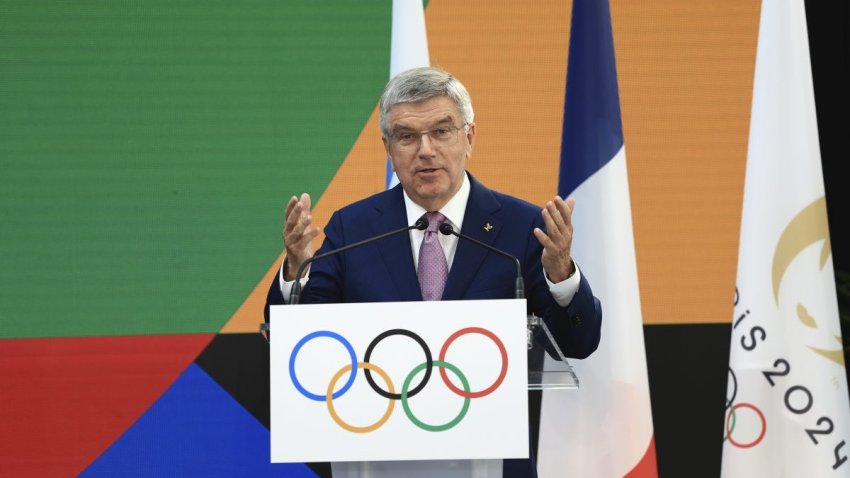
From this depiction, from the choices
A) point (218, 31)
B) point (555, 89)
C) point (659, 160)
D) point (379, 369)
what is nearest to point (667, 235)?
point (659, 160)

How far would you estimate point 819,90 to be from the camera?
13.2ft

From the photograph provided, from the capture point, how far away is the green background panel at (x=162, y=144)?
419cm

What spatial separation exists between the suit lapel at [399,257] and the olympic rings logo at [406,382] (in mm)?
524

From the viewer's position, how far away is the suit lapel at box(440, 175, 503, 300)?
2.28m

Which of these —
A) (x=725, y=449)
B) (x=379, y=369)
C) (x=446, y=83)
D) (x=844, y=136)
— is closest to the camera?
(x=379, y=369)

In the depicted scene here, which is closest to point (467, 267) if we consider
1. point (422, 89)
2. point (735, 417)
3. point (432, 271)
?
point (432, 271)

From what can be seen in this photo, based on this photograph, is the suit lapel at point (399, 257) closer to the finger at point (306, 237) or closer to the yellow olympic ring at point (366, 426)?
the finger at point (306, 237)

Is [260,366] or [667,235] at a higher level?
[667,235]

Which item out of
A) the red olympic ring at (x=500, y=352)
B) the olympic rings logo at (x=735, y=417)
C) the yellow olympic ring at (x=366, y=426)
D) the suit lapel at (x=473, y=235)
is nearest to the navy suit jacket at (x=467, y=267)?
the suit lapel at (x=473, y=235)

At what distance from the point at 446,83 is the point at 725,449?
1.71 m

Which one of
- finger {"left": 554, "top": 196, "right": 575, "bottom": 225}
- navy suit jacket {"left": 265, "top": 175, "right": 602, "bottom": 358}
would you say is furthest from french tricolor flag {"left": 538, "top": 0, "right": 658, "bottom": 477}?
finger {"left": 554, "top": 196, "right": 575, "bottom": 225}

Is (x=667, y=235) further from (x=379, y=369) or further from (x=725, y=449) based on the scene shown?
(x=379, y=369)

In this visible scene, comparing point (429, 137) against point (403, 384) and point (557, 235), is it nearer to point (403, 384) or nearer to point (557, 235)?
point (557, 235)

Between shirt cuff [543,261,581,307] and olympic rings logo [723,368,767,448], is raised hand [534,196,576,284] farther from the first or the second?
olympic rings logo [723,368,767,448]
